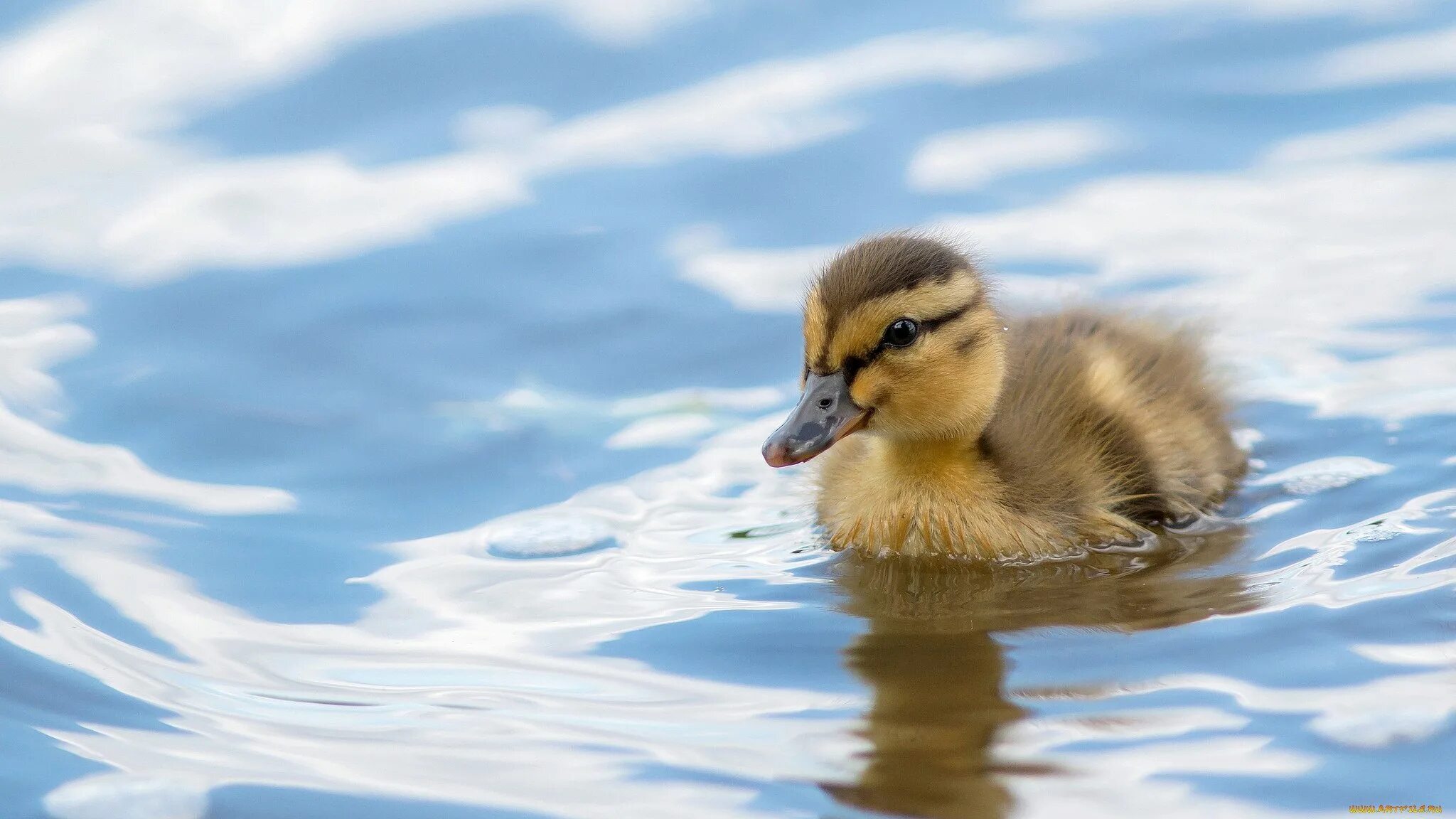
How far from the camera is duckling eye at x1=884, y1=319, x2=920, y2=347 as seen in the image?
14.9ft

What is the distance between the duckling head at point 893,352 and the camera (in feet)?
14.6

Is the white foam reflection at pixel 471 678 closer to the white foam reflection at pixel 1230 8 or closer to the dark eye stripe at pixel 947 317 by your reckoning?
the dark eye stripe at pixel 947 317

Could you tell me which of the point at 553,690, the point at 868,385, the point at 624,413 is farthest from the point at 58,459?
the point at 868,385

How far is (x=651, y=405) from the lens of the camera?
18.9 ft

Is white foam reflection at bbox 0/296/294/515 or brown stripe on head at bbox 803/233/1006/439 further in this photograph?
white foam reflection at bbox 0/296/294/515

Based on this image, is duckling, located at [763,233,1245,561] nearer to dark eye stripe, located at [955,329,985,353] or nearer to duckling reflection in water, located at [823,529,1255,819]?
dark eye stripe, located at [955,329,985,353]

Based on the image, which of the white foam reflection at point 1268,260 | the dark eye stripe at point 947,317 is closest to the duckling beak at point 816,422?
the dark eye stripe at point 947,317

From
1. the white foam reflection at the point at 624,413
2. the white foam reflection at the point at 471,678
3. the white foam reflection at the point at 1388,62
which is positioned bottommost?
the white foam reflection at the point at 471,678

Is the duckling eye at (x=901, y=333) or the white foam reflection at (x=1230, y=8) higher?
the white foam reflection at (x=1230, y=8)

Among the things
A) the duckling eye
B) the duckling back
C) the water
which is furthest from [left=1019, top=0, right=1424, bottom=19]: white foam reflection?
the duckling eye

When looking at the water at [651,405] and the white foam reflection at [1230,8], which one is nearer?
the water at [651,405]

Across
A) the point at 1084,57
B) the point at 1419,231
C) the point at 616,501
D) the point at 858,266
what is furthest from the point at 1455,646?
the point at 1084,57

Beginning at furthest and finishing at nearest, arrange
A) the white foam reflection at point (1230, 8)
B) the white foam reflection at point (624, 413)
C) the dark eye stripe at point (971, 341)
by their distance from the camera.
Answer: the white foam reflection at point (1230, 8)
the white foam reflection at point (624, 413)
the dark eye stripe at point (971, 341)

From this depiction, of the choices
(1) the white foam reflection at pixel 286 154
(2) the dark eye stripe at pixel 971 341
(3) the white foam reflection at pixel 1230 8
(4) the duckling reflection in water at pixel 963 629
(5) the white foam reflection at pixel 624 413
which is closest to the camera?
(4) the duckling reflection in water at pixel 963 629
